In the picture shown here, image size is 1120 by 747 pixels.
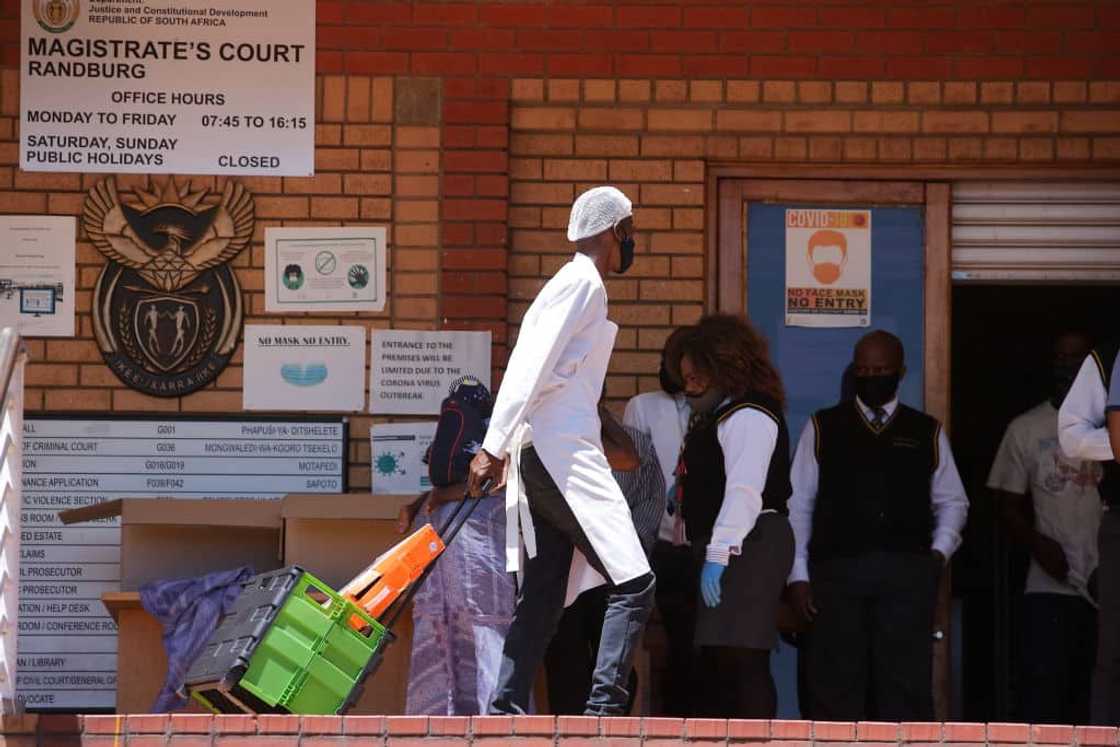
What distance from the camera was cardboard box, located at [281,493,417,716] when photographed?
7742 millimetres

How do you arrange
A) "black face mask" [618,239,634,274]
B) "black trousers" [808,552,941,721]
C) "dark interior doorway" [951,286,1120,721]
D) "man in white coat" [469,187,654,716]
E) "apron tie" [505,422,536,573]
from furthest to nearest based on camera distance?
1. "dark interior doorway" [951,286,1120,721]
2. "black trousers" [808,552,941,721]
3. "black face mask" [618,239,634,274]
4. "apron tie" [505,422,536,573]
5. "man in white coat" [469,187,654,716]

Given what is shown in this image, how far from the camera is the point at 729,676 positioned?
295 inches

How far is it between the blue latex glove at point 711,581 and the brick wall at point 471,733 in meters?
1.13

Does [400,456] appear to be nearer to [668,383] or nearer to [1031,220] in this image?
[668,383]

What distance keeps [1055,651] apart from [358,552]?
3028 millimetres

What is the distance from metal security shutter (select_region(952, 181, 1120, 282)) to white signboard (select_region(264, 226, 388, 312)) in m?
2.52

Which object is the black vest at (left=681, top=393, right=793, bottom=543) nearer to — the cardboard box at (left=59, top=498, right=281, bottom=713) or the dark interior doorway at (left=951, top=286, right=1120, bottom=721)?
the cardboard box at (left=59, top=498, right=281, bottom=713)

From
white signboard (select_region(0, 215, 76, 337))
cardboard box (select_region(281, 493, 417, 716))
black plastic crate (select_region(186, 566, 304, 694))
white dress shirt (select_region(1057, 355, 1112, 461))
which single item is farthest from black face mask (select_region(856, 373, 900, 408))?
white signboard (select_region(0, 215, 76, 337))

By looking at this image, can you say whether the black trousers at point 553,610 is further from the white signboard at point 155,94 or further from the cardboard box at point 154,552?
the white signboard at point 155,94

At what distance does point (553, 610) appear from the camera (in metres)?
6.43

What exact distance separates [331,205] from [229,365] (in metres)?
0.80

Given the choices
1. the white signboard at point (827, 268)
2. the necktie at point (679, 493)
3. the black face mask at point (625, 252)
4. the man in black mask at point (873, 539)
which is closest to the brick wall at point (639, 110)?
the white signboard at point (827, 268)

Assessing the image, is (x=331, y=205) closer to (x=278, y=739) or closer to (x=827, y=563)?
(x=827, y=563)

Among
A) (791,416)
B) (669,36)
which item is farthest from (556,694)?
(669,36)
